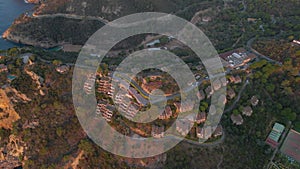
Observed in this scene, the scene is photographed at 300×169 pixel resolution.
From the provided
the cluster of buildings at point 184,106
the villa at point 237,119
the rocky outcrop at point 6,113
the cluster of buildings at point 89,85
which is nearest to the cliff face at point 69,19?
the rocky outcrop at point 6,113

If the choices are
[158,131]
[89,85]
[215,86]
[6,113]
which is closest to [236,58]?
[215,86]

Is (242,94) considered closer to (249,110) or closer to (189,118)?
(249,110)

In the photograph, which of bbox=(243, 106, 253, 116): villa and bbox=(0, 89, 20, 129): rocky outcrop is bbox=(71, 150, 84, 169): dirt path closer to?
bbox=(0, 89, 20, 129): rocky outcrop

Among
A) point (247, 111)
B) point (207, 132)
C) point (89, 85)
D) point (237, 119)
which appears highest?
point (89, 85)

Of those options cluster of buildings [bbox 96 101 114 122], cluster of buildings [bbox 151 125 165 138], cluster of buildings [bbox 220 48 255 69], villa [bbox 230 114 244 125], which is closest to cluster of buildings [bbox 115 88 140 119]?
cluster of buildings [bbox 96 101 114 122]

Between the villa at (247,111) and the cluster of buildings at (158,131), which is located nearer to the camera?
the cluster of buildings at (158,131)

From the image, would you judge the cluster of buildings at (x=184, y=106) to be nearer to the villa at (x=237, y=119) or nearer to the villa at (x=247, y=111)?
the villa at (x=237, y=119)

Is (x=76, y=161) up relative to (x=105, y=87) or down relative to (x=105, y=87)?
down

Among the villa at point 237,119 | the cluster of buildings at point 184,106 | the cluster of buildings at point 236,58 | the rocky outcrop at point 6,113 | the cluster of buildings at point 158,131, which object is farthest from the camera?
the cluster of buildings at point 236,58

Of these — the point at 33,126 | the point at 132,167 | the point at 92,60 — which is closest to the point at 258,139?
the point at 132,167

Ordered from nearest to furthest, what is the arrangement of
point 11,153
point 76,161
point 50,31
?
point 76,161, point 11,153, point 50,31

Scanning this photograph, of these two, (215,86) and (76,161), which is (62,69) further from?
(215,86)
